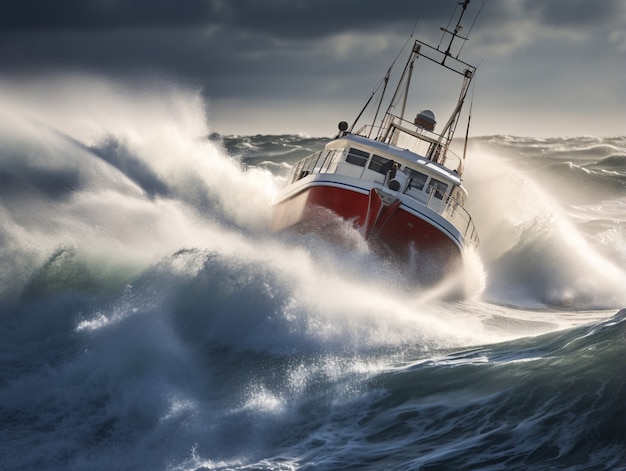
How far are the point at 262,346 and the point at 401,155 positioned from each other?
8.20 meters

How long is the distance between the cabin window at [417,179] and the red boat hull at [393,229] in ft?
6.54

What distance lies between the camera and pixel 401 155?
761 inches

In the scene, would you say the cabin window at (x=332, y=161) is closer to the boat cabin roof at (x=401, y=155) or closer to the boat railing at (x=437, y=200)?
the boat railing at (x=437, y=200)

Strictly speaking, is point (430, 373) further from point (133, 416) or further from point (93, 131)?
point (93, 131)

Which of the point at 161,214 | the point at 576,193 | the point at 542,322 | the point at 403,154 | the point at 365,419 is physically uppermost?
the point at 576,193

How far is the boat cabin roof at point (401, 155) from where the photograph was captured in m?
19.2

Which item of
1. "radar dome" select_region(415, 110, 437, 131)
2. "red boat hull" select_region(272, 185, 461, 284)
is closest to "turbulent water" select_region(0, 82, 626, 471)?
"red boat hull" select_region(272, 185, 461, 284)

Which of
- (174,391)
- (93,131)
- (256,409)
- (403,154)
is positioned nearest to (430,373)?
(256,409)

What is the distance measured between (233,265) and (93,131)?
14.2 m

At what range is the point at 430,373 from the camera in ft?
37.6

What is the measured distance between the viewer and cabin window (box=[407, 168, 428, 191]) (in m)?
19.2

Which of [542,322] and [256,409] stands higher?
[542,322]

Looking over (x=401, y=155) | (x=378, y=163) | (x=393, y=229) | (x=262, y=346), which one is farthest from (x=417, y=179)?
(x=262, y=346)

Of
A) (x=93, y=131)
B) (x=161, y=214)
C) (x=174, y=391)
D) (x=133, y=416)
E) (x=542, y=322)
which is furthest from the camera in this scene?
(x=93, y=131)
